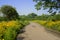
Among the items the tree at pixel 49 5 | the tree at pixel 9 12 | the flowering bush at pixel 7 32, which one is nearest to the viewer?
the flowering bush at pixel 7 32

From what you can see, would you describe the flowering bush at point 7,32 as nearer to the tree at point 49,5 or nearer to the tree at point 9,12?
the tree at point 49,5

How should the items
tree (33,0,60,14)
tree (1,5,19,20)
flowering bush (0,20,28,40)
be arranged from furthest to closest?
tree (1,5,19,20), tree (33,0,60,14), flowering bush (0,20,28,40)

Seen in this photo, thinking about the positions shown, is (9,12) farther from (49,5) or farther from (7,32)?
(7,32)

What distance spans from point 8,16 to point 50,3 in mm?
34394

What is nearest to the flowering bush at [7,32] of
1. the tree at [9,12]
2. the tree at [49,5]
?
the tree at [49,5]

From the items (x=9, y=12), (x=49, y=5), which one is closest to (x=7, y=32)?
(x=49, y=5)

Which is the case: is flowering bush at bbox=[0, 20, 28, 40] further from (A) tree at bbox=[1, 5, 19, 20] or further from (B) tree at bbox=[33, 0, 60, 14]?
(A) tree at bbox=[1, 5, 19, 20]

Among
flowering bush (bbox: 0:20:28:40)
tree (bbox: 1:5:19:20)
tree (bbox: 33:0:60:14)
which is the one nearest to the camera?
flowering bush (bbox: 0:20:28:40)

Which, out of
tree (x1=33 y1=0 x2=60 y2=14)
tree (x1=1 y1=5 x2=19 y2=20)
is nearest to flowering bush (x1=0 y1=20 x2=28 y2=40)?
tree (x1=33 y1=0 x2=60 y2=14)

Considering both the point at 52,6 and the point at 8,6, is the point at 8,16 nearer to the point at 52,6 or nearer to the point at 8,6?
the point at 8,6

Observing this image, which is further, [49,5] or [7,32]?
[49,5]

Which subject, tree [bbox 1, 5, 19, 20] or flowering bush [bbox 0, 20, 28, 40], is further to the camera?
tree [bbox 1, 5, 19, 20]

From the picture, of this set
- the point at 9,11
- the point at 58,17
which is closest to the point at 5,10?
the point at 9,11

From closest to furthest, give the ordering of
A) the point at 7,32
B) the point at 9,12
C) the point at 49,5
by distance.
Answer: the point at 7,32, the point at 49,5, the point at 9,12
